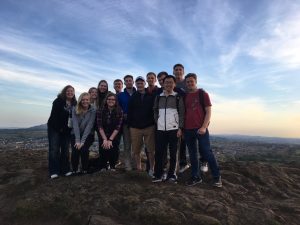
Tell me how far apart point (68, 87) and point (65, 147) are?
2.21 m

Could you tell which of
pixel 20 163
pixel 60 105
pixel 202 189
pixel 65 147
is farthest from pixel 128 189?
pixel 20 163

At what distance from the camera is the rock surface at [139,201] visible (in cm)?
721

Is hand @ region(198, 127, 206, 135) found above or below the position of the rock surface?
above

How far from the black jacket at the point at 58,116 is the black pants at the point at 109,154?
58.2 inches

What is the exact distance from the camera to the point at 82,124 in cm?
999

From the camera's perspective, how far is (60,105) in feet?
32.6

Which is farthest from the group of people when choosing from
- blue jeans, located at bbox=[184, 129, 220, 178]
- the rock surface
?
the rock surface

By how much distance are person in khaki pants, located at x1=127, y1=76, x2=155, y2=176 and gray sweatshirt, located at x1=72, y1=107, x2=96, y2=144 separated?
138 centimetres

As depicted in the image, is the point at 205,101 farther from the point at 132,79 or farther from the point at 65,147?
the point at 65,147

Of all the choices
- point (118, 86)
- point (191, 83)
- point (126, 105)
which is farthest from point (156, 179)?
point (118, 86)

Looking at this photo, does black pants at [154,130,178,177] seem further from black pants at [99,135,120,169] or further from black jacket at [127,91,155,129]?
black pants at [99,135,120,169]

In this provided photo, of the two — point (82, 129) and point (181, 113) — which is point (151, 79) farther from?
point (82, 129)

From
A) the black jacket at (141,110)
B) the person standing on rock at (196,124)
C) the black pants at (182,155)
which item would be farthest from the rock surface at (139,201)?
the black jacket at (141,110)

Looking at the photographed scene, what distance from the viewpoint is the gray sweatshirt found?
32.3 feet
